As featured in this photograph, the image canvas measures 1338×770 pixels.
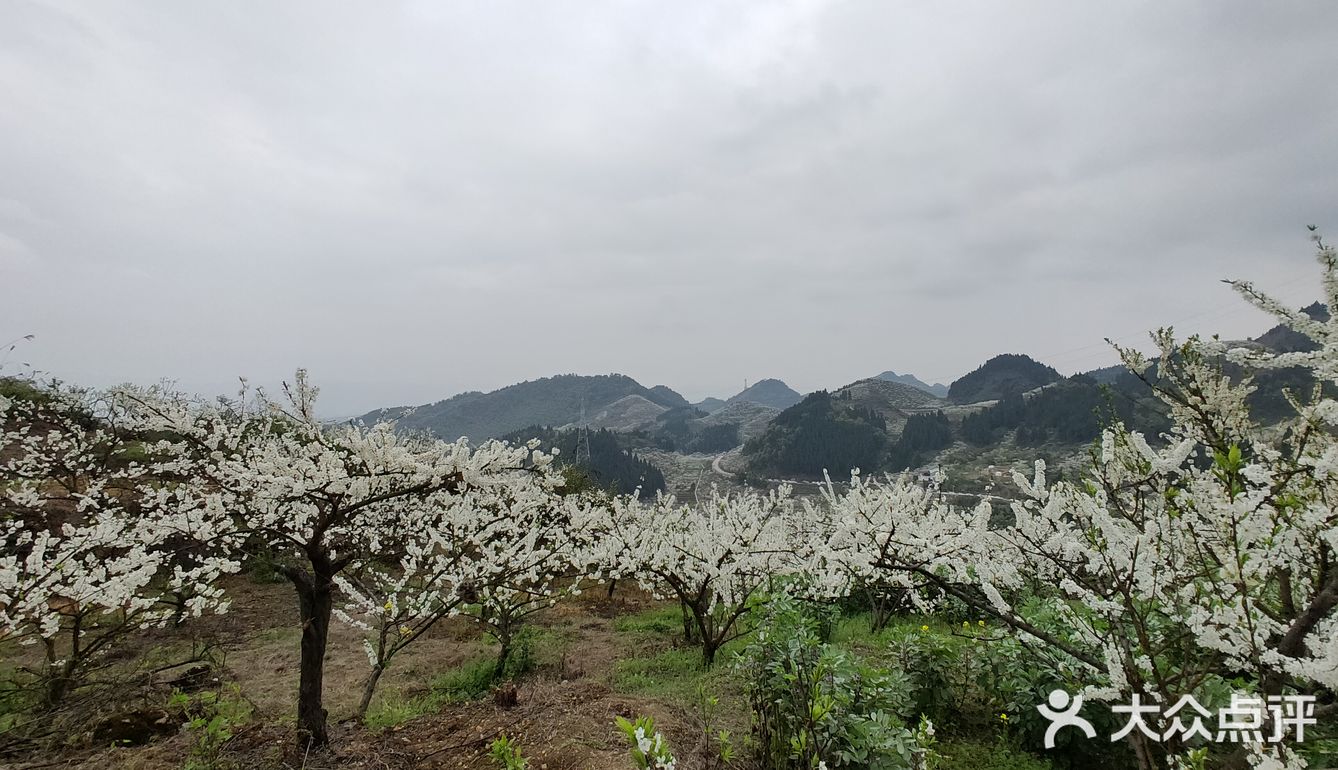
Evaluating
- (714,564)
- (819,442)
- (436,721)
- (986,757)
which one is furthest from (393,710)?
(819,442)

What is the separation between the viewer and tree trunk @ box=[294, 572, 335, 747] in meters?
7.23

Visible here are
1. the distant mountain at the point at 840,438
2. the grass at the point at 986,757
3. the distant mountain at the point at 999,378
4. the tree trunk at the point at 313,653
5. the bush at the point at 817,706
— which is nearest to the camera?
the bush at the point at 817,706

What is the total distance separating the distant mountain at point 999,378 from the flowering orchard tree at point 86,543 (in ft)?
567

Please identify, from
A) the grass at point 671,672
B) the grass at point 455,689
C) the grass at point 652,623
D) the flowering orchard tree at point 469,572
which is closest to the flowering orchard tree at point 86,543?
the flowering orchard tree at point 469,572

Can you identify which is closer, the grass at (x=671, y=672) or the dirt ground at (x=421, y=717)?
the dirt ground at (x=421, y=717)

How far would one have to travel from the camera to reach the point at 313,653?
7.30 meters

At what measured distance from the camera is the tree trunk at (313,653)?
7234 millimetres

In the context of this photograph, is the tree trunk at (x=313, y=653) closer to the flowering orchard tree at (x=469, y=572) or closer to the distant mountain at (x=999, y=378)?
the flowering orchard tree at (x=469, y=572)

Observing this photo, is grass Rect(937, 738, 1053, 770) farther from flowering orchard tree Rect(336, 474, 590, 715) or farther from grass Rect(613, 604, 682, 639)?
grass Rect(613, 604, 682, 639)

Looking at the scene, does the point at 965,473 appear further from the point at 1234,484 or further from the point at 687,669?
the point at 1234,484

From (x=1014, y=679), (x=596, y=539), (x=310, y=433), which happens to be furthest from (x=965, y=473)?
(x=310, y=433)

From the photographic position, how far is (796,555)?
14492 millimetres

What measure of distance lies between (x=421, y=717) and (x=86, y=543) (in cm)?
638

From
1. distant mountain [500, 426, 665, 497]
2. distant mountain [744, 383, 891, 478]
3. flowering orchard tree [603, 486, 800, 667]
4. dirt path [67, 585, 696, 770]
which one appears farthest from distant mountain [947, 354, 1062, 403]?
dirt path [67, 585, 696, 770]
